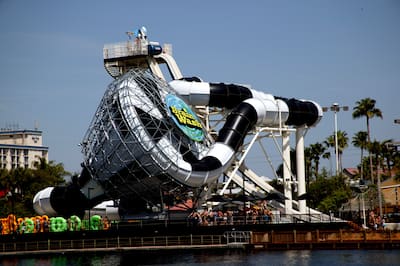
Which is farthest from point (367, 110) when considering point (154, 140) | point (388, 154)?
point (154, 140)

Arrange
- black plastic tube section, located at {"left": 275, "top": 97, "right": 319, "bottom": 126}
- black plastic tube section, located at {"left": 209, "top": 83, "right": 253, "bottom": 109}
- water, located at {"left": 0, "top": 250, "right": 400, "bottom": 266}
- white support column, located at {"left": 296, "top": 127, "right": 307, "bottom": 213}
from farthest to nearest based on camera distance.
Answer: black plastic tube section, located at {"left": 275, "top": 97, "right": 319, "bottom": 126} → white support column, located at {"left": 296, "top": 127, "right": 307, "bottom": 213} → black plastic tube section, located at {"left": 209, "top": 83, "right": 253, "bottom": 109} → water, located at {"left": 0, "top": 250, "right": 400, "bottom": 266}

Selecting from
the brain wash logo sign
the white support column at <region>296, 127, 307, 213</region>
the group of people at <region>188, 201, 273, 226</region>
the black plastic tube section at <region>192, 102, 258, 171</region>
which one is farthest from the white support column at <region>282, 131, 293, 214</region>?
the brain wash logo sign

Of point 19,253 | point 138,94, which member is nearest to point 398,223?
point 138,94

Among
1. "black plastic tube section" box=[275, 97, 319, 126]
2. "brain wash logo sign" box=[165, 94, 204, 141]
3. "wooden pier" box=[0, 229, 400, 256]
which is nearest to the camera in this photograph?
"wooden pier" box=[0, 229, 400, 256]

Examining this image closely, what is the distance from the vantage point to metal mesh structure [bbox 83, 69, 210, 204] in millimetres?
78688

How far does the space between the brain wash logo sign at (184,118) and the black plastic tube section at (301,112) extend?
12.6 metres

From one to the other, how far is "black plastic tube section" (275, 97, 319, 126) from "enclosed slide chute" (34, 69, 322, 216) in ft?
3.45

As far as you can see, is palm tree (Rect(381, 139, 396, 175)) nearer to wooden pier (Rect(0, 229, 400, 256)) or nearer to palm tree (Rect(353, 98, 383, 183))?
palm tree (Rect(353, 98, 383, 183))

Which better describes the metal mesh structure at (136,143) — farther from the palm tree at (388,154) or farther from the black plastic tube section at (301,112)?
the palm tree at (388,154)

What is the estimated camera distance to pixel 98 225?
83.6 m

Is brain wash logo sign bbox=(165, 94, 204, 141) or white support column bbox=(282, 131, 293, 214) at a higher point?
brain wash logo sign bbox=(165, 94, 204, 141)

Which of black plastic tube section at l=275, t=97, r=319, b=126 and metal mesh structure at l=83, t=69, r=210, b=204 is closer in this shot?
metal mesh structure at l=83, t=69, r=210, b=204

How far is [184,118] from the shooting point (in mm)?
81875

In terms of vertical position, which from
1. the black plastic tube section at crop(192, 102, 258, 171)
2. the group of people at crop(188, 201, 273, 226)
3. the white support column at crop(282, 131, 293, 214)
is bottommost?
the group of people at crop(188, 201, 273, 226)
